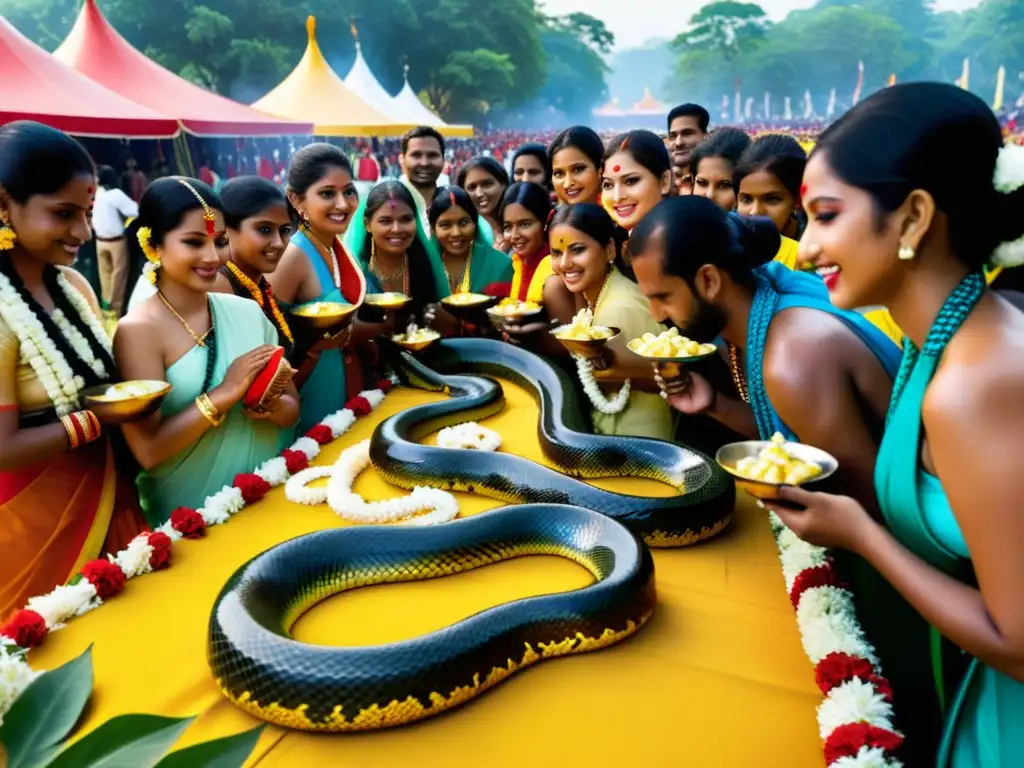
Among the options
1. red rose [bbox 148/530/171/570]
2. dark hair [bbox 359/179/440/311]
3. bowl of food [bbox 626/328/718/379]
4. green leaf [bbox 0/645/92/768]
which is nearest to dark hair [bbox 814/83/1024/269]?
bowl of food [bbox 626/328/718/379]

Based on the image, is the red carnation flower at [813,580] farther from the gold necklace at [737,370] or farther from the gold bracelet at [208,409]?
the gold bracelet at [208,409]

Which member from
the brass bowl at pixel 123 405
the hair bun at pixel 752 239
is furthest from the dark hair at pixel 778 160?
the brass bowl at pixel 123 405

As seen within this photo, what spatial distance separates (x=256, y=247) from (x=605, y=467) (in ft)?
6.50

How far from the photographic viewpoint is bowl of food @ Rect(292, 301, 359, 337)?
319 centimetres

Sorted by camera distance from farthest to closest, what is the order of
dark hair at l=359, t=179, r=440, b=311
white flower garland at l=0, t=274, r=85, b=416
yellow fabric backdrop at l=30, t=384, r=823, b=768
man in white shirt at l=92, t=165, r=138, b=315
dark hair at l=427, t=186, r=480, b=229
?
1. man in white shirt at l=92, t=165, r=138, b=315
2. dark hair at l=427, t=186, r=480, b=229
3. dark hair at l=359, t=179, r=440, b=311
4. white flower garland at l=0, t=274, r=85, b=416
5. yellow fabric backdrop at l=30, t=384, r=823, b=768

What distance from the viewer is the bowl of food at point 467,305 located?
398cm

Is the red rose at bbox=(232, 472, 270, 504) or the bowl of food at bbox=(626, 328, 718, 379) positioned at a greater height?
the bowl of food at bbox=(626, 328, 718, 379)

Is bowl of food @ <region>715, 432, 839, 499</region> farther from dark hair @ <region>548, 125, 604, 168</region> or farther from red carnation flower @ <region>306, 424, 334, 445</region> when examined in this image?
dark hair @ <region>548, 125, 604, 168</region>

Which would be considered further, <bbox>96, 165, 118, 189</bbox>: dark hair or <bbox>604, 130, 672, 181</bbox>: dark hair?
<bbox>96, 165, 118, 189</bbox>: dark hair

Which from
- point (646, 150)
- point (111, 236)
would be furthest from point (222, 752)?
point (111, 236)

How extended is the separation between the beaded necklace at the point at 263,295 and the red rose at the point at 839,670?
9.20 ft

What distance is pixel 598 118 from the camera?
270 ft

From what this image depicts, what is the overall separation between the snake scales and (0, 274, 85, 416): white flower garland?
3.57 ft

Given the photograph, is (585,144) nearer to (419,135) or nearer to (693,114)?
(693,114)
